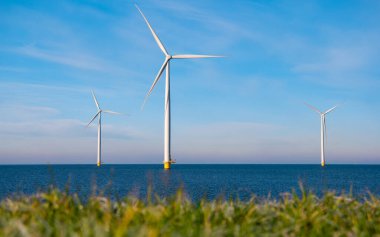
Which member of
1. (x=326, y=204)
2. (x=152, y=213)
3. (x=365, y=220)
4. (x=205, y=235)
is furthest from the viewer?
(x=326, y=204)

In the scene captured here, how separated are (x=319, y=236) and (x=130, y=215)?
363 cm

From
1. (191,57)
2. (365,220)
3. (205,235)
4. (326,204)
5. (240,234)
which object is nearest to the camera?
(205,235)

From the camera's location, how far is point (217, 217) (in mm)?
9234

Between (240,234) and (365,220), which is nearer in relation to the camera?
(240,234)

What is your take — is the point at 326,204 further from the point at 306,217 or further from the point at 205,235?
the point at 205,235

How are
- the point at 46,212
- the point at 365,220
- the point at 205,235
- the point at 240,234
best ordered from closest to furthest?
1. the point at 205,235
2. the point at 240,234
3. the point at 46,212
4. the point at 365,220

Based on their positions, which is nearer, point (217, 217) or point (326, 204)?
point (217, 217)

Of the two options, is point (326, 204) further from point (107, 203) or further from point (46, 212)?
point (46, 212)

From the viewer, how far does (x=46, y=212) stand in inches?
357

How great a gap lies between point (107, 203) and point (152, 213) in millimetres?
1400

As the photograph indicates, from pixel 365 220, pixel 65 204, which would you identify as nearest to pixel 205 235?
pixel 65 204

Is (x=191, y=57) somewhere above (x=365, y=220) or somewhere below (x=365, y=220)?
above

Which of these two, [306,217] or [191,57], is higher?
[191,57]

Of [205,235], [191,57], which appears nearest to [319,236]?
[205,235]
